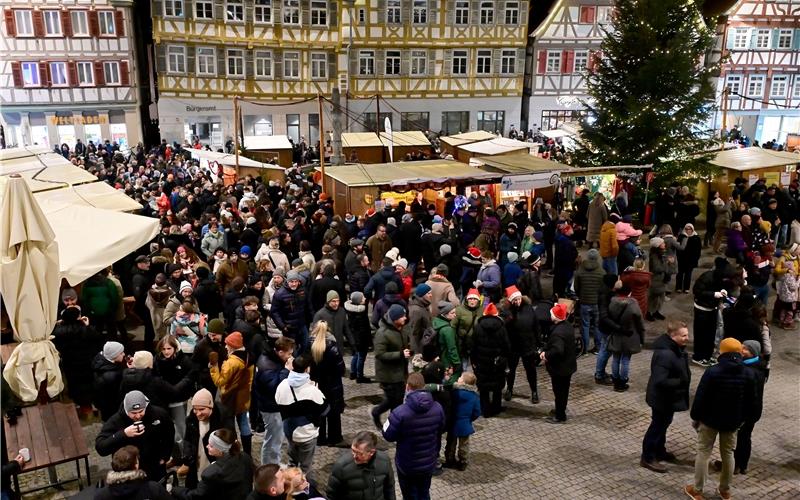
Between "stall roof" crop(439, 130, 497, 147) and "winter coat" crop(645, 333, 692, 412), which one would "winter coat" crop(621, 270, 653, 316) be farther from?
"stall roof" crop(439, 130, 497, 147)

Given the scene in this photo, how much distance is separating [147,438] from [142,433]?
0.13m

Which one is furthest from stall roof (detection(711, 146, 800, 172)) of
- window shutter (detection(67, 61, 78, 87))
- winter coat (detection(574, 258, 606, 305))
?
window shutter (detection(67, 61, 78, 87))

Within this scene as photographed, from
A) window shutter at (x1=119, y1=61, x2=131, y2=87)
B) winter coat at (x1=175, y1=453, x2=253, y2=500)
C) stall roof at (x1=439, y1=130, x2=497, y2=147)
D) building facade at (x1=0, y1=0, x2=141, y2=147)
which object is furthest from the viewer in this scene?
window shutter at (x1=119, y1=61, x2=131, y2=87)

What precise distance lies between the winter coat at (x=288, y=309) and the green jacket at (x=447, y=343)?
1947 millimetres

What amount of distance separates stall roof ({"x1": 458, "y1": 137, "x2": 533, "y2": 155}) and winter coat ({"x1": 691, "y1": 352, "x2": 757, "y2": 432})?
46.6 feet

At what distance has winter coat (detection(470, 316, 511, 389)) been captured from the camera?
7602 millimetres

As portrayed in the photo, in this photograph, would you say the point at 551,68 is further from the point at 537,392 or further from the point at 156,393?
the point at 156,393

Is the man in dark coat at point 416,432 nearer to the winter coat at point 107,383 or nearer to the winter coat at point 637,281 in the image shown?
the winter coat at point 107,383

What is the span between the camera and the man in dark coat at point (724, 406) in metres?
6.27

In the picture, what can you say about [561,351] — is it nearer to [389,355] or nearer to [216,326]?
[389,355]

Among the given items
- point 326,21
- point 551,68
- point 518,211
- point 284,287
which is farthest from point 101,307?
point 551,68

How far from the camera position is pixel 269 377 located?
21.3ft

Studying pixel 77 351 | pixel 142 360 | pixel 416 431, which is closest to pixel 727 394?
pixel 416 431

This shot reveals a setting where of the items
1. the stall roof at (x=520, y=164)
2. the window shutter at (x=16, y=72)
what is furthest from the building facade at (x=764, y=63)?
the window shutter at (x=16, y=72)
